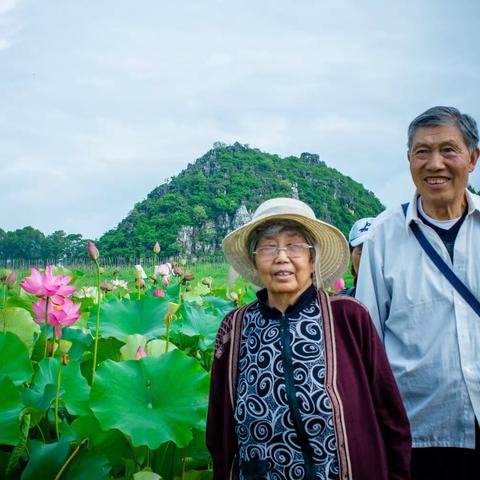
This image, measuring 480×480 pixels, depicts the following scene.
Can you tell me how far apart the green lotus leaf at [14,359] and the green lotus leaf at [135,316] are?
1.57ft

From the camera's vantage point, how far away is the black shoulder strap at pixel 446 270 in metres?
1.46

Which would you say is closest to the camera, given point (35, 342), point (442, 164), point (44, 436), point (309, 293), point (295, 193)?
point (309, 293)

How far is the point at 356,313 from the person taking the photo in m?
1.32

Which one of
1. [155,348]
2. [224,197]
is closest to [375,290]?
[155,348]

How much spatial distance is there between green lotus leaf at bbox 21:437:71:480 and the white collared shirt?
834 millimetres

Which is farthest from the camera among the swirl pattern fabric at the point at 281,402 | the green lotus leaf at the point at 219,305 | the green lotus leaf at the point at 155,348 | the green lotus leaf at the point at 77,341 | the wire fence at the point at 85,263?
the wire fence at the point at 85,263

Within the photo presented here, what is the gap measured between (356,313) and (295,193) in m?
59.9

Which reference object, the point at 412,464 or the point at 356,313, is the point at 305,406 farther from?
the point at 412,464

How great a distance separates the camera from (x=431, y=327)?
148 centimetres

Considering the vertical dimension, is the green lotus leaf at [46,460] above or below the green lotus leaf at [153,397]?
below

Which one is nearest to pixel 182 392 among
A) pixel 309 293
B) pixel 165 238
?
pixel 309 293

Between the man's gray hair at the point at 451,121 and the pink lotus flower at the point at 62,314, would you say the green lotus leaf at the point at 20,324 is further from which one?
the man's gray hair at the point at 451,121

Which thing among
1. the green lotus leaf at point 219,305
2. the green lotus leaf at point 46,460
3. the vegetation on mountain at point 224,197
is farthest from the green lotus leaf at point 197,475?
the vegetation on mountain at point 224,197

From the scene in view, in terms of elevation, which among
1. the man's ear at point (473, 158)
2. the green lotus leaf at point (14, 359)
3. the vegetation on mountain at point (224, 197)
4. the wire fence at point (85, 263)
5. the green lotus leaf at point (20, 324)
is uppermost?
the vegetation on mountain at point (224, 197)
